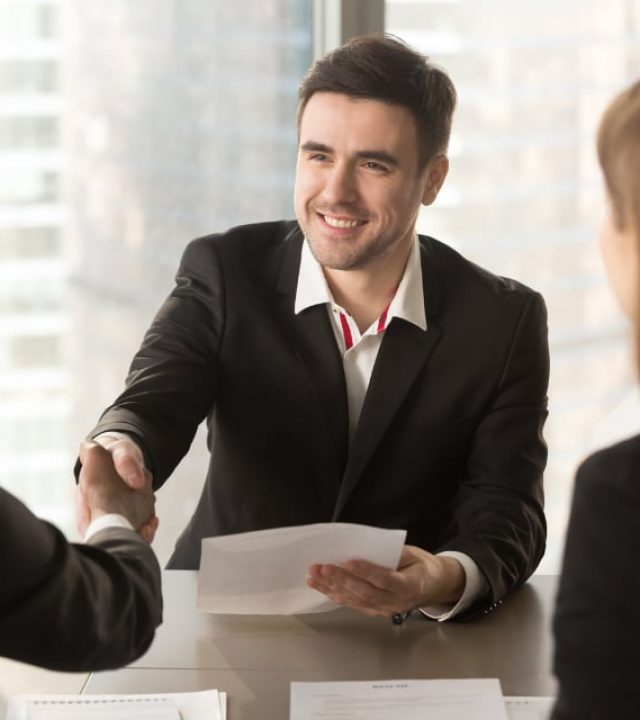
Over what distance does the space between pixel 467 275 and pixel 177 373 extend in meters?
0.65

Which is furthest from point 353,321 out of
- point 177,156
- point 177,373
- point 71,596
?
point 177,156

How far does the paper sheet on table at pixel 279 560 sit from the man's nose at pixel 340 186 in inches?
31.8

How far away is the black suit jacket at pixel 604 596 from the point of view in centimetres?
109

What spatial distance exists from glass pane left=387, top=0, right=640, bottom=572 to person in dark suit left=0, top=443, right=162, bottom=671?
268 centimetres

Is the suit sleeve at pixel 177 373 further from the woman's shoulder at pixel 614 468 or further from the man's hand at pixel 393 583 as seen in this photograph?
the woman's shoulder at pixel 614 468

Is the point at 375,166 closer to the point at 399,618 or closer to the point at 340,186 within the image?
the point at 340,186

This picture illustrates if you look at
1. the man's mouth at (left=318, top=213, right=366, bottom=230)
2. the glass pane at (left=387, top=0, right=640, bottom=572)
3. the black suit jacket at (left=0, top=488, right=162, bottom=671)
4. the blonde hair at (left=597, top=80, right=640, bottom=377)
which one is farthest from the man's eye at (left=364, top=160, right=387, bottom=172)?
the glass pane at (left=387, top=0, right=640, bottom=572)

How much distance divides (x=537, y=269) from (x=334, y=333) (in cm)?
176

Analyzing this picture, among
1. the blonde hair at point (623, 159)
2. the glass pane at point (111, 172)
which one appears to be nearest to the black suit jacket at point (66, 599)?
the blonde hair at point (623, 159)

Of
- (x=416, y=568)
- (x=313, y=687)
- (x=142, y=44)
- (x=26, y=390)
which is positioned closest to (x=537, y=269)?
(x=142, y=44)

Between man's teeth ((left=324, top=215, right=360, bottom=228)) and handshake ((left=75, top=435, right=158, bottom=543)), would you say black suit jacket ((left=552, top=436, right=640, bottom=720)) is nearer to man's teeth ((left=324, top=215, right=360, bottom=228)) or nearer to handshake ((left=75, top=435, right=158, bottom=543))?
handshake ((left=75, top=435, right=158, bottom=543))

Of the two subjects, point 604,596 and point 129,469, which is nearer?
point 604,596

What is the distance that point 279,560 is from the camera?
Result: 187 centimetres

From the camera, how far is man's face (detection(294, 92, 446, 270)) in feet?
7.99
